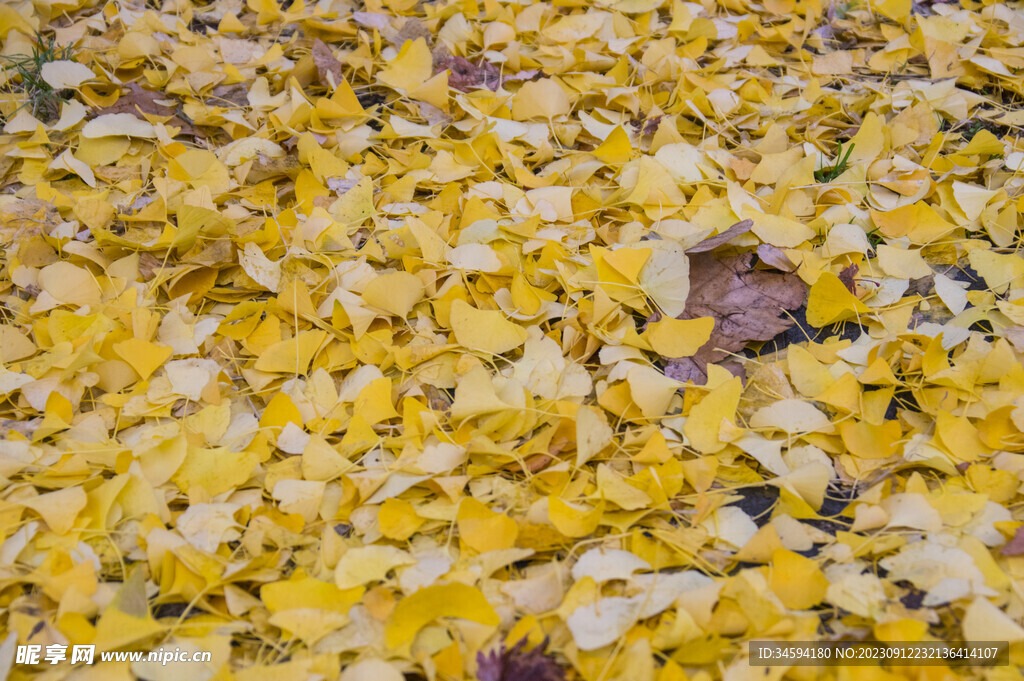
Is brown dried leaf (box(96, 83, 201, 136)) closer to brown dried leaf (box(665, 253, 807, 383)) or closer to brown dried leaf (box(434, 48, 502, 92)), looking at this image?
brown dried leaf (box(434, 48, 502, 92))

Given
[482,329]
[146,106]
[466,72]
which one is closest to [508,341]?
[482,329]

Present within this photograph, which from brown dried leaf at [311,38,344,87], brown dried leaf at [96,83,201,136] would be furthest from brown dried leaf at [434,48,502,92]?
brown dried leaf at [96,83,201,136]

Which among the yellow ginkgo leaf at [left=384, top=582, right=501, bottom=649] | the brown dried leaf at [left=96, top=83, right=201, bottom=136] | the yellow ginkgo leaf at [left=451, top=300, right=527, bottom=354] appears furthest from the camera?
the brown dried leaf at [left=96, top=83, right=201, bottom=136]

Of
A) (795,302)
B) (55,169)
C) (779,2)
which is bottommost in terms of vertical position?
(795,302)

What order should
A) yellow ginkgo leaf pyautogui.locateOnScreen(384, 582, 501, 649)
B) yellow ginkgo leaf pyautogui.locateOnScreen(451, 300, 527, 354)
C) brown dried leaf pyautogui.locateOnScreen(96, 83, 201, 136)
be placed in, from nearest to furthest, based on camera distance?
yellow ginkgo leaf pyautogui.locateOnScreen(384, 582, 501, 649) → yellow ginkgo leaf pyautogui.locateOnScreen(451, 300, 527, 354) → brown dried leaf pyautogui.locateOnScreen(96, 83, 201, 136)

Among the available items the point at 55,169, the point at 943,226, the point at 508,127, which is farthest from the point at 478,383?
the point at 55,169

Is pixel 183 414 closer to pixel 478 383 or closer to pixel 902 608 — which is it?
pixel 478 383

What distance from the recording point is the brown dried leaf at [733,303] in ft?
3.27

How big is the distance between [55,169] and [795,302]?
4.32ft

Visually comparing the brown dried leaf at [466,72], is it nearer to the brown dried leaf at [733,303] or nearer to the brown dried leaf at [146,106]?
the brown dried leaf at [146,106]

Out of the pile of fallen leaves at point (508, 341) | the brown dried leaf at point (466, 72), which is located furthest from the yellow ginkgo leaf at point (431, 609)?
the brown dried leaf at point (466, 72)

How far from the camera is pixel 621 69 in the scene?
1.44 metres

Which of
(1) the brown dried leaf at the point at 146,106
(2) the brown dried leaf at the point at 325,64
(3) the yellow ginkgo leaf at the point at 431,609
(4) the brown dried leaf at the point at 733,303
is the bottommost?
(3) the yellow ginkgo leaf at the point at 431,609

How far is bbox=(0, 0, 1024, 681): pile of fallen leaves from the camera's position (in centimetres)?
74
